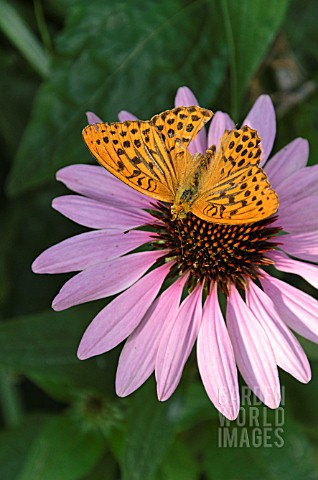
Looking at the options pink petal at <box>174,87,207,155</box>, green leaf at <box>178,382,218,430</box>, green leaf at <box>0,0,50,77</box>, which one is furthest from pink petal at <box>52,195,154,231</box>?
green leaf at <box>0,0,50,77</box>

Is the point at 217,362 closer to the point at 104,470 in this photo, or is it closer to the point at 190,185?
the point at 190,185

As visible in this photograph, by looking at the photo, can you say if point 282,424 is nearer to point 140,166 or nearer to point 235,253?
point 235,253

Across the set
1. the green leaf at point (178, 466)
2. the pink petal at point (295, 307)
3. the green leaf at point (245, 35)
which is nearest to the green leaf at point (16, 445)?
the green leaf at point (178, 466)

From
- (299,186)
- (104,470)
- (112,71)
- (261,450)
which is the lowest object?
(261,450)

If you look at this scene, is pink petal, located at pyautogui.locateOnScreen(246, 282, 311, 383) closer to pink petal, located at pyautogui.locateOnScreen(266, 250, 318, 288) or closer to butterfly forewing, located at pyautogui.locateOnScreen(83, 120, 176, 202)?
pink petal, located at pyautogui.locateOnScreen(266, 250, 318, 288)

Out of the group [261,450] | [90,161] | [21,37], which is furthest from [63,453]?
[21,37]

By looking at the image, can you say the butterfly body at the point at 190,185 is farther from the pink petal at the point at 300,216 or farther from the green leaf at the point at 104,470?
the green leaf at the point at 104,470
